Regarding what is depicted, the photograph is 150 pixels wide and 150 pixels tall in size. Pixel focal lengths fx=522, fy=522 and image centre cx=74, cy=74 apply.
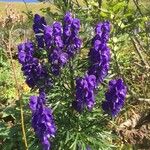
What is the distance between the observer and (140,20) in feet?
16.4

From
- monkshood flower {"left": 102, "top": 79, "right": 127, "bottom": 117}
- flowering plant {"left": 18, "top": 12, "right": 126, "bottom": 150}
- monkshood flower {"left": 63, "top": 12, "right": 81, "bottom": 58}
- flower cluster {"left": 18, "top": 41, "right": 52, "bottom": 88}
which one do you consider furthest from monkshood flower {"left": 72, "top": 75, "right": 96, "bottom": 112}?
flower cluster {"left": 18, "top": 41, "right": 52, "bottom": 88}

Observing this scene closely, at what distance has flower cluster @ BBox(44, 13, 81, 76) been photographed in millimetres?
4797

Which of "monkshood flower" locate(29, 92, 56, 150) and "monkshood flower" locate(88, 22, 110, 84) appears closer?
"monkshood flower" locate(29, 92, 56, 150)

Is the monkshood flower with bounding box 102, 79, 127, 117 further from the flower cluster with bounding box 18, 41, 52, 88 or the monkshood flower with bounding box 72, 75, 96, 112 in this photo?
the flower cluster with bounding box 18, 41, 52, 88

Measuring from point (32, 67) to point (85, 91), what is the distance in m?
0.66

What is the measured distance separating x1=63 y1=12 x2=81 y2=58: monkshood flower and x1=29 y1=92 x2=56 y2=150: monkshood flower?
1.81 ft

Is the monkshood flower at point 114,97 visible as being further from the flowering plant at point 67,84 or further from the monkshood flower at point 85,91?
the monkshood flower at point 85,91

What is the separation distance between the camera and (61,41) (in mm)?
Answer: 4832

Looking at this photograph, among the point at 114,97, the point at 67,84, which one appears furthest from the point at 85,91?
the point at 67,84

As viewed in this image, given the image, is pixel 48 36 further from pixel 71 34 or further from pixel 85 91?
pixel 85 91

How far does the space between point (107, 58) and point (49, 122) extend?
803mm

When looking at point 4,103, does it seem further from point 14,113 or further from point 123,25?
point 123,25

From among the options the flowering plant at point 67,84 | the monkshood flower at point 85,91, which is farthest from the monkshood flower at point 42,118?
the monkshood flower at point 85,91

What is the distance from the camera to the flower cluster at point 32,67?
5055 millimetres
